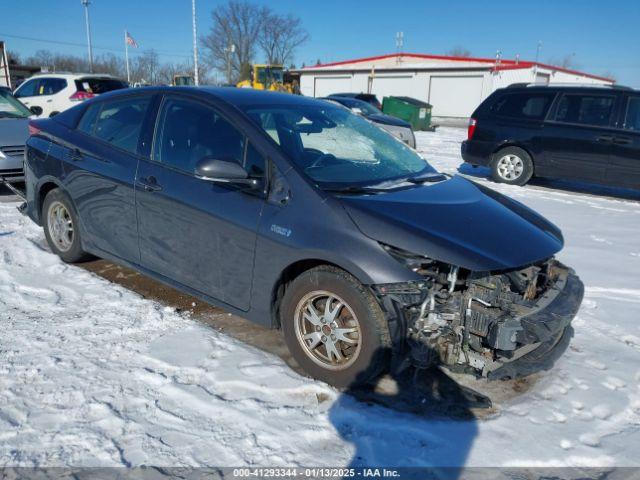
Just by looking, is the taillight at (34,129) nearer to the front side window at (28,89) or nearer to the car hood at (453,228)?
the car hood at (453,228)

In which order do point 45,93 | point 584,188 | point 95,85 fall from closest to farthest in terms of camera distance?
point 584,188 → point 95,85 → point 45,93

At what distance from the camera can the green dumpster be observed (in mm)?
23781

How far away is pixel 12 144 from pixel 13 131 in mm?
452

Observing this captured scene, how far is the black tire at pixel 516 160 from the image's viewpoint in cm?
949

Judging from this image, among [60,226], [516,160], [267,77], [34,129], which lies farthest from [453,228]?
[267,77]

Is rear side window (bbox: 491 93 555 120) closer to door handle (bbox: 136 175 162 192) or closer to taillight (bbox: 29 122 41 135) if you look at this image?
door handle (bbox: 136 175 162 192)

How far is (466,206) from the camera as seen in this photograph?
3227mm

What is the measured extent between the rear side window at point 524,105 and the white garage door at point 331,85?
34.0 m

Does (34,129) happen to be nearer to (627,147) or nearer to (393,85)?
(627,147)

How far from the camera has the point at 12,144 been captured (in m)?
7.31

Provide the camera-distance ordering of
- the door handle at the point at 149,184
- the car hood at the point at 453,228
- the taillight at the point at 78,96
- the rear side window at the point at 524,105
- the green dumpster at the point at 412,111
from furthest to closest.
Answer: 1. the green dumpster at the point at 412,111
2. the taillight at the point at 78,96
3. the rear side window at the point at 524,105
4. the door handle at the point at 149,184
5. the car hood at the point at 453,228

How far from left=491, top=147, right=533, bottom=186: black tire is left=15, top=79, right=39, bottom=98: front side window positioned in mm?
12391

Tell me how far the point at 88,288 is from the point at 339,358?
2.48 m

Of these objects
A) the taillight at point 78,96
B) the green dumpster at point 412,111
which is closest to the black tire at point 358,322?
the taillight at point 78,96
